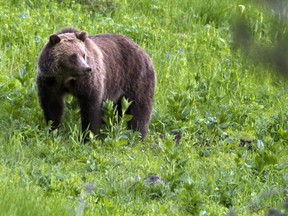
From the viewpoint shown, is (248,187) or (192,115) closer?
(248,187)

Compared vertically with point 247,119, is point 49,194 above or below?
above

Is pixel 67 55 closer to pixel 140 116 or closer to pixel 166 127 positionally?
pixel 140 116

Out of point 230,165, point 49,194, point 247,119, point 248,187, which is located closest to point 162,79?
point 247,119

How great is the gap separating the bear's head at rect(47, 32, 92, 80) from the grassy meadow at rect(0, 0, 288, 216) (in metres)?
0.51

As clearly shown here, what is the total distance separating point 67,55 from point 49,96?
0.43m

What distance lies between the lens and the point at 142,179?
5.41 meters

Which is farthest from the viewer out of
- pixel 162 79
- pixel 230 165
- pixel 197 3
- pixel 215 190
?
pixel 197 3

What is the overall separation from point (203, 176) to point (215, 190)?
631mm

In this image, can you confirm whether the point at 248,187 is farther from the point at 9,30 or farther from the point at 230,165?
the point at 9,30

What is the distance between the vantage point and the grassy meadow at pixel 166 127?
4637 mm

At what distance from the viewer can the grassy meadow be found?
4.64 m

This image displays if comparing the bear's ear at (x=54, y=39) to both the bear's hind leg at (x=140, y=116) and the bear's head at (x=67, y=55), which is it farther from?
the bear's hind leg at (x=140, y=116)

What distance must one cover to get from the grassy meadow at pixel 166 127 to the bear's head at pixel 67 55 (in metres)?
0.51

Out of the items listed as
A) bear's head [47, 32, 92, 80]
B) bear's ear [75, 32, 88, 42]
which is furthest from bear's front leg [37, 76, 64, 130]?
bear's ear [75, 32, 88, 42]
